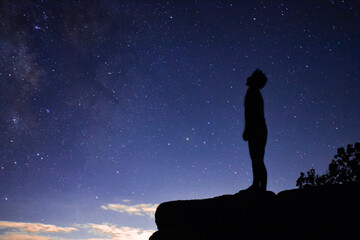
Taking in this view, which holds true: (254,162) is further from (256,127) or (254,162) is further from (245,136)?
(256,127)

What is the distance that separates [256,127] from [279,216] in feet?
6.41

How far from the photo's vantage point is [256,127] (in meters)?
5.45

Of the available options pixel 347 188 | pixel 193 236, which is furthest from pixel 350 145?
pixel 193 236

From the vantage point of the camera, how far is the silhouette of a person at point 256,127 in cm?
533

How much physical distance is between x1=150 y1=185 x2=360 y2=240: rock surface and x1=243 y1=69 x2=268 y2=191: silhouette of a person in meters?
0.40

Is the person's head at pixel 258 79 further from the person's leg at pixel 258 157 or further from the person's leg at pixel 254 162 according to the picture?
the person's leg at pixel 254 162

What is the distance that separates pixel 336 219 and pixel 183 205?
11.7 feet

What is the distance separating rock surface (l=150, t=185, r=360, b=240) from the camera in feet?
14.4

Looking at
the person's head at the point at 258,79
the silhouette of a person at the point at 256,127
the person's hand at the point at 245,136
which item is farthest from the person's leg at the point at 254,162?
the person's head at the point at 258,79

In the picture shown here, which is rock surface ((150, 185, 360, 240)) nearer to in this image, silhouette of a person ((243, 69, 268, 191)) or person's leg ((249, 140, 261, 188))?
person's leg ((249, 140, 261, 188))

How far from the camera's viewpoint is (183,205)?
6414 millimetres

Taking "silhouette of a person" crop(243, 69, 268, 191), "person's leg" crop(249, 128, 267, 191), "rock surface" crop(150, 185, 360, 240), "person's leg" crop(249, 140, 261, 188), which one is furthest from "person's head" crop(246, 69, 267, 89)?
"rock surface" crop(150, 185, 360, 240)

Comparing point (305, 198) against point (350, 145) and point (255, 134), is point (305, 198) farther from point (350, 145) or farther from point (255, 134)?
point (350, 145)

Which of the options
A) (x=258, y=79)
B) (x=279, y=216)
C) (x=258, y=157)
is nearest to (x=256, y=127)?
(x=258, y=157)
